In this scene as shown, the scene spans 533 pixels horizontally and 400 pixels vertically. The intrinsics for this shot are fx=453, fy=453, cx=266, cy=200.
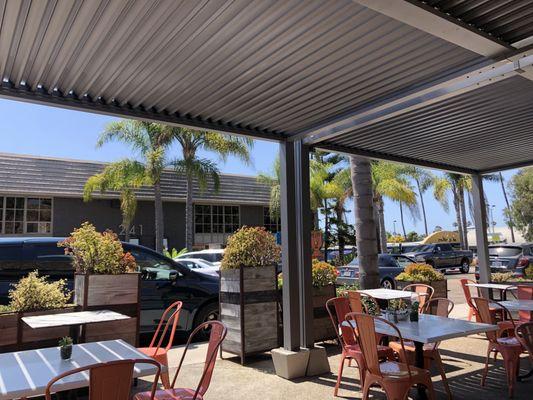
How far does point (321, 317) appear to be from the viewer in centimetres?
724

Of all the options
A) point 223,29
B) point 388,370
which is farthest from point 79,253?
point 388,370

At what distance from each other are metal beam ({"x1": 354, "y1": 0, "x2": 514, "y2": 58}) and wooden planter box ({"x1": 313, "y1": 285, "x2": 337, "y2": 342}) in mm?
4528

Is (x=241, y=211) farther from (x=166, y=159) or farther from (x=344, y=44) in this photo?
(x=344, y=44)

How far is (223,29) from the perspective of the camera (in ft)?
11.9

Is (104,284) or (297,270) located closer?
(104,284)

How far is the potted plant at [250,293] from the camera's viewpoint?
6.44 metres

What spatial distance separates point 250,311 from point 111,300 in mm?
1966

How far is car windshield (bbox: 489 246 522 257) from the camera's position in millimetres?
13672

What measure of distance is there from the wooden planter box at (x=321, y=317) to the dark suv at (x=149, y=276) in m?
1.97

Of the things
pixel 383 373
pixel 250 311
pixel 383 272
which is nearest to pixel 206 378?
pixel 383 373

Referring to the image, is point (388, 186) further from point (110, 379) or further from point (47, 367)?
point (110, 379)

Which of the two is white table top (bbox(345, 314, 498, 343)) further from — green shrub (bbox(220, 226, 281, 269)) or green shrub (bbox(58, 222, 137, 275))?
green shrub (bbox(58, 222, 137, 275))

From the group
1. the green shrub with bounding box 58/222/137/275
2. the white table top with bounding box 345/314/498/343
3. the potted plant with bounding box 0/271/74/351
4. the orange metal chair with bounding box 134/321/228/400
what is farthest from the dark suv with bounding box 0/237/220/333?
the orange metal chair with bounding box 134/321/228/400

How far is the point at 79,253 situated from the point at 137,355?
2443 mm
